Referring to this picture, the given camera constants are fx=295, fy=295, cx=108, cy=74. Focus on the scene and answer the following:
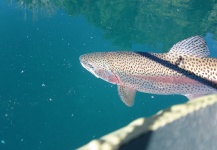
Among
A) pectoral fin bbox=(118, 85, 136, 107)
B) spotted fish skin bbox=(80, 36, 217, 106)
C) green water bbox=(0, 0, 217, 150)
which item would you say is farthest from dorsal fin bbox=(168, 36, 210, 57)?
green water bbox=(0, 0, 217, 150)

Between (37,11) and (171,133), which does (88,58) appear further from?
(37,11)

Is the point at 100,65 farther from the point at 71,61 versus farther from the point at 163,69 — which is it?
the point at 71,61

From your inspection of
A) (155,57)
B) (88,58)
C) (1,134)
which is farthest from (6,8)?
(155,57)

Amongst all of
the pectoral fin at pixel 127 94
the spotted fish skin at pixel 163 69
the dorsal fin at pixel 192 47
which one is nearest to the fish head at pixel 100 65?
the spotted fish skin at pixel 163 69

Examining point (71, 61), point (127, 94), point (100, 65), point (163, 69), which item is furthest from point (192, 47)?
point (71, 61)

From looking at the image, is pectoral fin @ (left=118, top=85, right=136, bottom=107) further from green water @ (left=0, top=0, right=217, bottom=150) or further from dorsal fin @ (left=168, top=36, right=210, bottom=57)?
green water @ (left=0, top=0, right=217, bottom=150)

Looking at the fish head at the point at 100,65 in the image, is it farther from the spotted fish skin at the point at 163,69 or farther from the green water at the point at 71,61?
the green water at the point at 71,61
